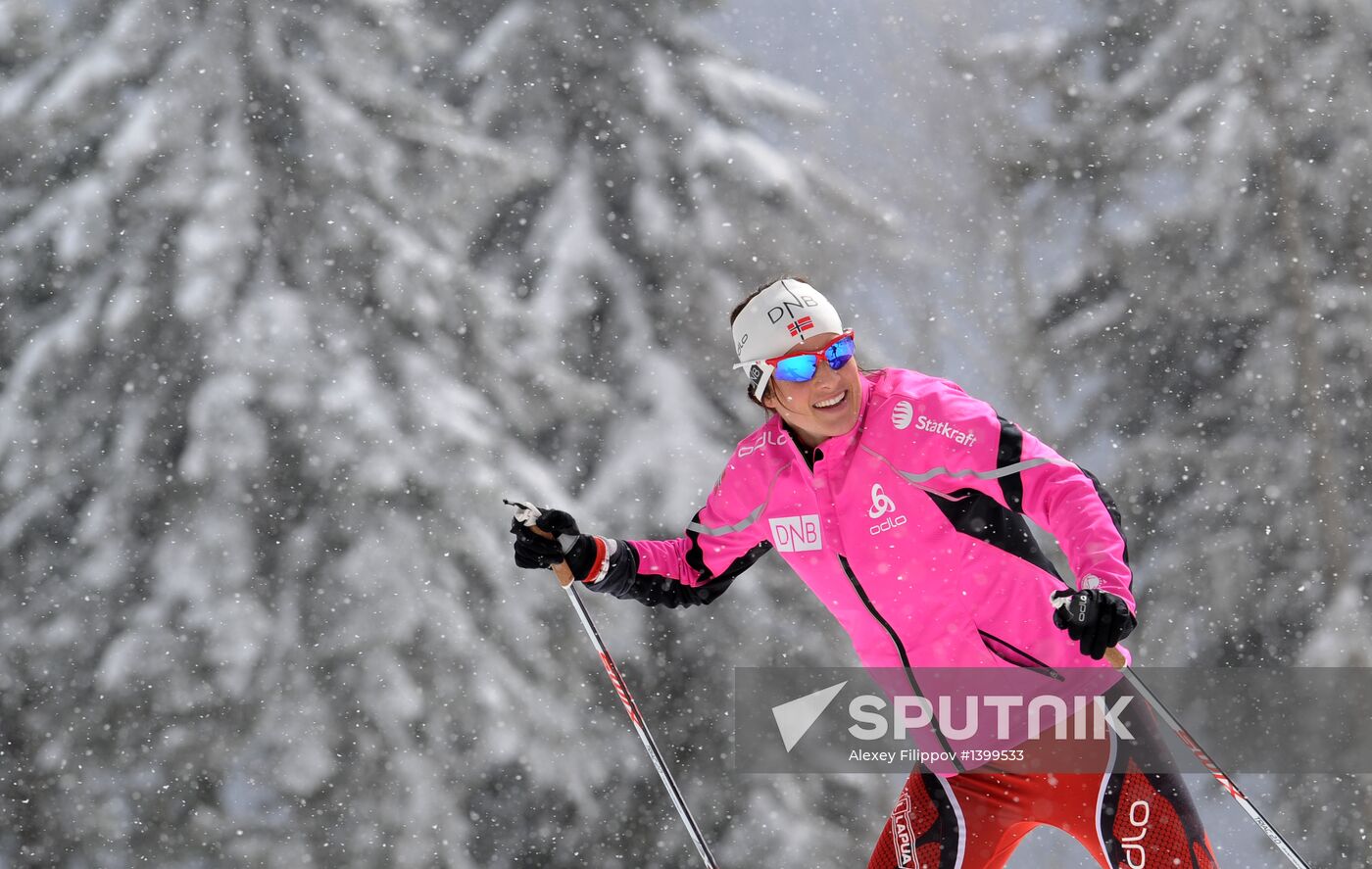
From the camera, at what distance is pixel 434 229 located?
8.59m

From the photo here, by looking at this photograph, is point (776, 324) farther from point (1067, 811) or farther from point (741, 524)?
point (1067, 811)

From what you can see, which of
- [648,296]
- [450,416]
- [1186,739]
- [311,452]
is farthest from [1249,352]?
[1186,739]

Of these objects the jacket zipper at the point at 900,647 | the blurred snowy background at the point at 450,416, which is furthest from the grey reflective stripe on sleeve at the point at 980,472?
the blurred snowy background at the point at 450,416

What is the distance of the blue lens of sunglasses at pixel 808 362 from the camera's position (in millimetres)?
3113

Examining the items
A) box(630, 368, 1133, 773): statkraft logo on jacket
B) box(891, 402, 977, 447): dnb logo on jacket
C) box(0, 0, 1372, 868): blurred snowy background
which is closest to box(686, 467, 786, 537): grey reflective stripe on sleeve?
box(630, 368, 1133, 773): statkraft logo on jacket

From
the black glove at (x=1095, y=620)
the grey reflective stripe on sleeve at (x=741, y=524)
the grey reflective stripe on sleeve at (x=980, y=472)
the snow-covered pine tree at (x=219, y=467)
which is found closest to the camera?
the black glove at (x=1095, y=620)

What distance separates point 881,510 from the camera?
314 cm

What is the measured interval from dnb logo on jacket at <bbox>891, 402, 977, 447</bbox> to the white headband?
0.32 metres

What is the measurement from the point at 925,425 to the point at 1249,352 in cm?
805

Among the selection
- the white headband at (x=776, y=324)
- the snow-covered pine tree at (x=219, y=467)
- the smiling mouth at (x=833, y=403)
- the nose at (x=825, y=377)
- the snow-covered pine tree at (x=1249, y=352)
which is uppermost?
the snow-covered pine tree at (x=1249, y=352)

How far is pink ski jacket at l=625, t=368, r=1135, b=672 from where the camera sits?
9.87 ft

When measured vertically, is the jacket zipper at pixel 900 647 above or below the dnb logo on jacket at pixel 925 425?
below

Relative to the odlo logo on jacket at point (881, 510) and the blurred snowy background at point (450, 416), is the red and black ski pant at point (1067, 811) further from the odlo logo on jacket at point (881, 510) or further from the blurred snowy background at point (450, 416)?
the blurred snowy background at point (450, 416)

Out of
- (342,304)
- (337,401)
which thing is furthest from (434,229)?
(337,401)
